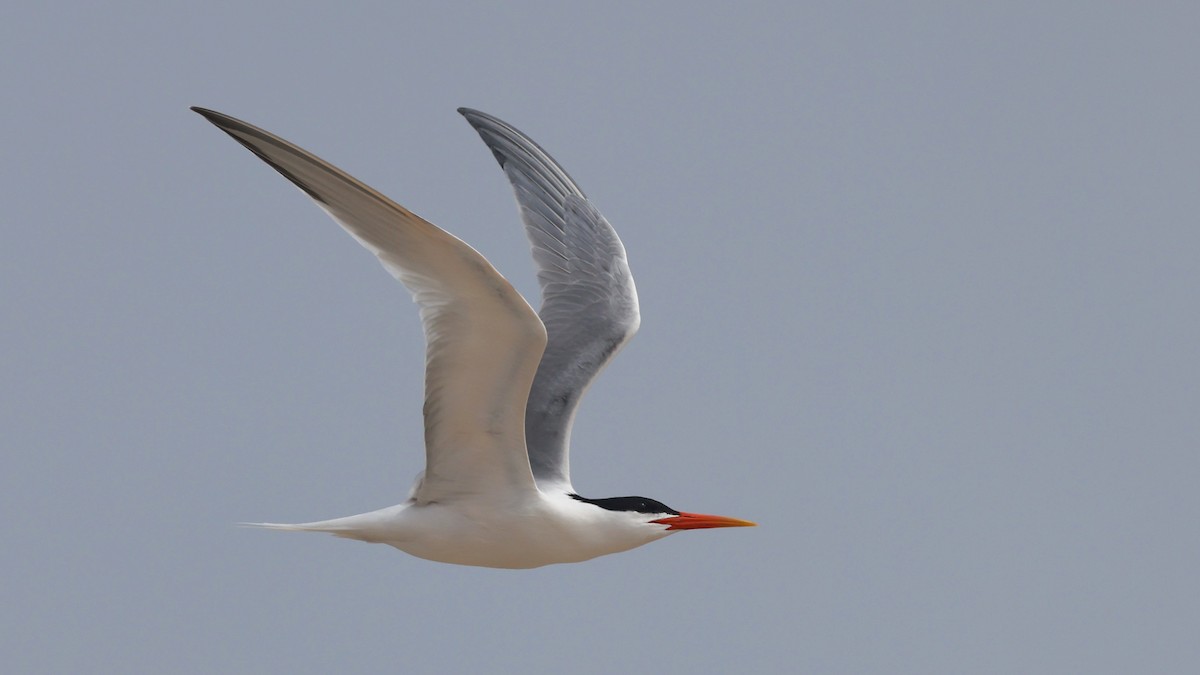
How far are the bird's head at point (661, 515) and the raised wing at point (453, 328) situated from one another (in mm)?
772

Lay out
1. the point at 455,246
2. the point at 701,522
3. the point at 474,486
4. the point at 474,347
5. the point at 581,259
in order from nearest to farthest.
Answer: the point at 455,246, the point at 474,347, the point at 474,486, the point at 701,522, the point at 581,259

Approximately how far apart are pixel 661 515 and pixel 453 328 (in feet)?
7.86

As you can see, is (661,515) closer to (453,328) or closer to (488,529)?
(488,529)

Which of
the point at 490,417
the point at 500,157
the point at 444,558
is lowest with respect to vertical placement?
the point at 444,558

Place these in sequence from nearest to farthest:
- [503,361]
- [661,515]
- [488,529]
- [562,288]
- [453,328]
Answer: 1. [453,328]
2. [503,361]
3. [488,529]
4. [661,515]
5. [562,288]

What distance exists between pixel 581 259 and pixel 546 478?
2.40 metres

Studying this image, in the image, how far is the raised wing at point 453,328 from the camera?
720cm

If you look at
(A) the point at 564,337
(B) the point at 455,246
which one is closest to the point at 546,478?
(A) the point at 564,337

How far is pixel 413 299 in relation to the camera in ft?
25.5

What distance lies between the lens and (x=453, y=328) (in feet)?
25.9

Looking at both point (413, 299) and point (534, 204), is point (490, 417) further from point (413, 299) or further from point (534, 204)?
point (534, 204)

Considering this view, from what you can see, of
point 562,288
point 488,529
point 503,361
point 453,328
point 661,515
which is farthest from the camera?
point 562,288

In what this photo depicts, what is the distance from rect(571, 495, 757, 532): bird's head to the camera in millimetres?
9500

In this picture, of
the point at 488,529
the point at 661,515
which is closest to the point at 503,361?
the point at 488,529
